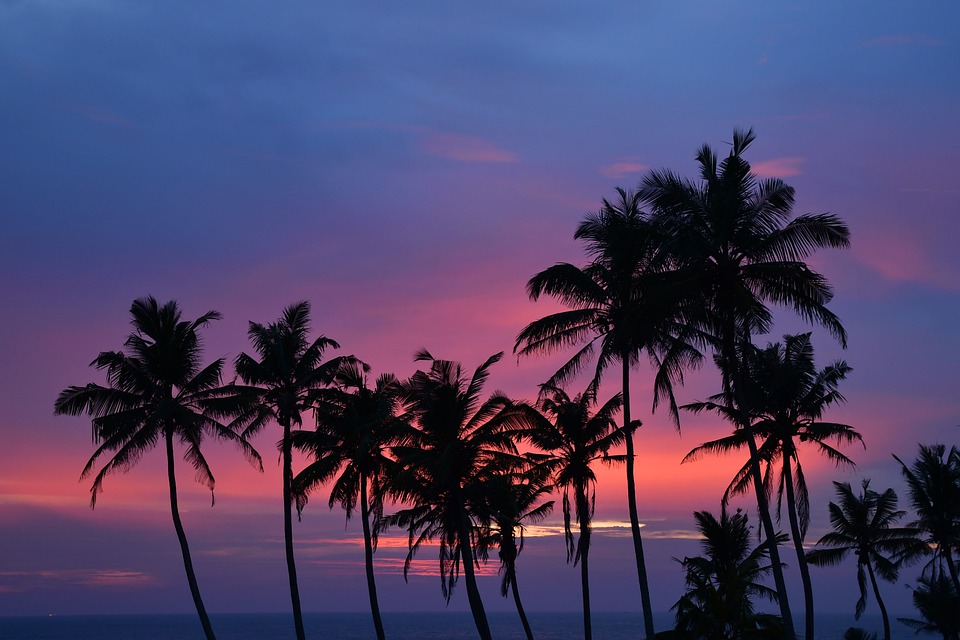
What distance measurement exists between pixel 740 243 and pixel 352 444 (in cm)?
1941

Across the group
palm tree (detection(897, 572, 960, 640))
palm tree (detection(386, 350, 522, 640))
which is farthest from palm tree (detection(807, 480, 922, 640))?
palm tree (detection(386, 350, 522, 640))

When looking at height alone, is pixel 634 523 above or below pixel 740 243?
below

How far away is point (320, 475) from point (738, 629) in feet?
64.9

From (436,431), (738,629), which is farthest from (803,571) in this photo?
(436,431)

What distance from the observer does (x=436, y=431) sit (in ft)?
117

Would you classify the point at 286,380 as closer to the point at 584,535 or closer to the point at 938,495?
the point at 584,535

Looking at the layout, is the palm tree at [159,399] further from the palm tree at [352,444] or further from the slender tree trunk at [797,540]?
the slender tree trunk at [797,540]

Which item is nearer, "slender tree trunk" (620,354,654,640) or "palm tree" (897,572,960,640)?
"slender tree trunk" (620,354,654,640)

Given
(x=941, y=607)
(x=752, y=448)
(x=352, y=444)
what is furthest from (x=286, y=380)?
(x=941, y=607)

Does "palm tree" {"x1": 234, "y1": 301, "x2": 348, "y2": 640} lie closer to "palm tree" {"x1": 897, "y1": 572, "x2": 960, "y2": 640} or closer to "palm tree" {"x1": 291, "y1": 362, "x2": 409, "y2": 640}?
"palm tree" {"x1": 291, "y1": 362, "x2": 409, "y2": 640}

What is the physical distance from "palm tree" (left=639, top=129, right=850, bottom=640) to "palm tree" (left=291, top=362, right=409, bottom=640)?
14.8 metres

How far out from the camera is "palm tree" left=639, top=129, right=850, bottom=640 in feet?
88.8

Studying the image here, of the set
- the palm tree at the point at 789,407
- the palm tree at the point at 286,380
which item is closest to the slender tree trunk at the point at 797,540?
the palm tree at the point at 789,407

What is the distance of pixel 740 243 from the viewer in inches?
1076
